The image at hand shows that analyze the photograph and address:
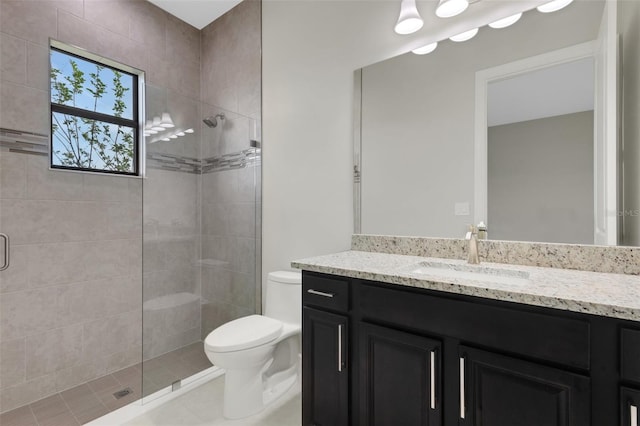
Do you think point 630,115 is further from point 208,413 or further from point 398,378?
point 208,413

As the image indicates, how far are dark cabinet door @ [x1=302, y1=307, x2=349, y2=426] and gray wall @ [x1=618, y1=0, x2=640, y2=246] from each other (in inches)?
46.5

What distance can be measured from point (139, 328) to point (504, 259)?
2.63 metres

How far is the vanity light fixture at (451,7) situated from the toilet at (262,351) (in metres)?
1.71

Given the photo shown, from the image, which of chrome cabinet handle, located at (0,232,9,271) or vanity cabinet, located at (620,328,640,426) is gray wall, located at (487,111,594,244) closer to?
vanity cabinet, located at (620,328,640,426)

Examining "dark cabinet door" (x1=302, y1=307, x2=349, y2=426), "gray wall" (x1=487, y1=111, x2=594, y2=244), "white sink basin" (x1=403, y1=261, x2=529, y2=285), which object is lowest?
"dark cabinet door" (x1=302, y1=307, x2=349, y2=426)

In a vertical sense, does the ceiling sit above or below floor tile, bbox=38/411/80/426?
above

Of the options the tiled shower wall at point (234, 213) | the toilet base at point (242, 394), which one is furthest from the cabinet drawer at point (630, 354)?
the tiled shower wall at point (234, 213)

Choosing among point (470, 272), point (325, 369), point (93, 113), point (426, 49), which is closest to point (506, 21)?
point (426, 49)

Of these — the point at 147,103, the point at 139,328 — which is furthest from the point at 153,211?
the point at 139,328

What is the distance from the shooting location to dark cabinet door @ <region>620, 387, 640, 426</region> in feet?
2.60

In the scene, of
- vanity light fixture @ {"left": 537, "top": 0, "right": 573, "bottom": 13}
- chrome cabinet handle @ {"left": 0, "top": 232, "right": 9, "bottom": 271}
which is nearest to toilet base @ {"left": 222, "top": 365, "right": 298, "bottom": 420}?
chrome cabinet handle @ {"left": 0, "top": 232, "right": 9, "bottom": 271}

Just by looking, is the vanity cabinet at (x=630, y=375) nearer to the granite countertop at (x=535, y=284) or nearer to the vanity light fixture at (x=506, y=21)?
the granite countertop at (x=535, y=284)

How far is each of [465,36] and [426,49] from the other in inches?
7.8

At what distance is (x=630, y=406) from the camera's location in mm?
801
